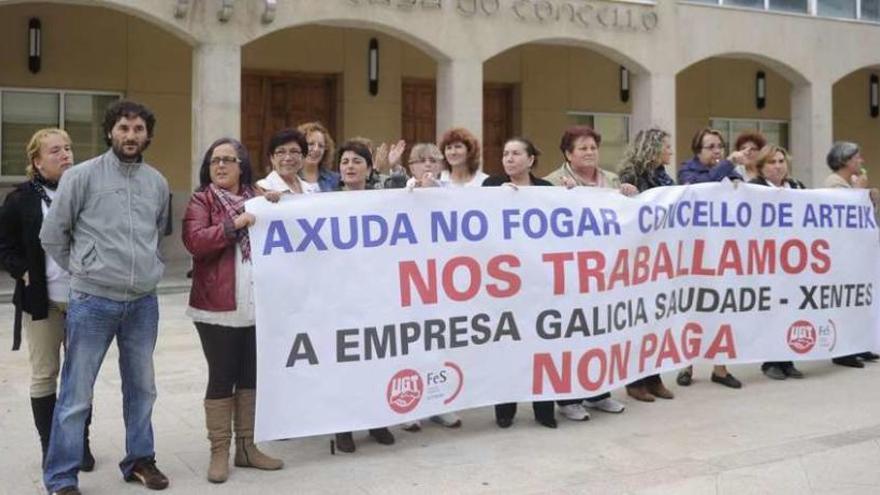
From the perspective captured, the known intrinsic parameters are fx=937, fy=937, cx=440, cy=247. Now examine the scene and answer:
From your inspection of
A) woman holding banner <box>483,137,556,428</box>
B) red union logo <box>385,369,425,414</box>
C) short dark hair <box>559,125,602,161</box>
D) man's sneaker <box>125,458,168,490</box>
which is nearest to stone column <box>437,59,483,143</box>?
short dark hair <box>559,125,602,161</box>

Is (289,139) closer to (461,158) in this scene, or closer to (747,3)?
(461,158)

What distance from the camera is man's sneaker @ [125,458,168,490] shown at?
488cm

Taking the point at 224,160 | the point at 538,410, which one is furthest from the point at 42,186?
the point at 538,410

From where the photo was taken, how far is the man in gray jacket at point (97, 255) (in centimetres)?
458

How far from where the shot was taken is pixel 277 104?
16812 mm

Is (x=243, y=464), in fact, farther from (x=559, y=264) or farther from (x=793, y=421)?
(x=793, y=421)

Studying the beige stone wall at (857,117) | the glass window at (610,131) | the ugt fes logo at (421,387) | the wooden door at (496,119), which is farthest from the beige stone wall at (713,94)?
the ugt fes logo at (421,387)

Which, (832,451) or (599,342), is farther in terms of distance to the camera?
(599,342)

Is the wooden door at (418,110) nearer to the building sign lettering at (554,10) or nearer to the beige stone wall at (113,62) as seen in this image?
the building sign lettering at (554,10)

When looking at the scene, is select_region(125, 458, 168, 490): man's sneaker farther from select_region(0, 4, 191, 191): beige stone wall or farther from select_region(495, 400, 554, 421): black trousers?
select_region(0, 4, 191, 191): beige stone wall

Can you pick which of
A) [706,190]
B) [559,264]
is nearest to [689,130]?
[706,190]

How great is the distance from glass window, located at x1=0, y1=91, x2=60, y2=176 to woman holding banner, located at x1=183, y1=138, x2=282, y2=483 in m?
11.0

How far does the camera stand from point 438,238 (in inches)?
226

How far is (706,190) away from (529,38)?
8951 millimetres
